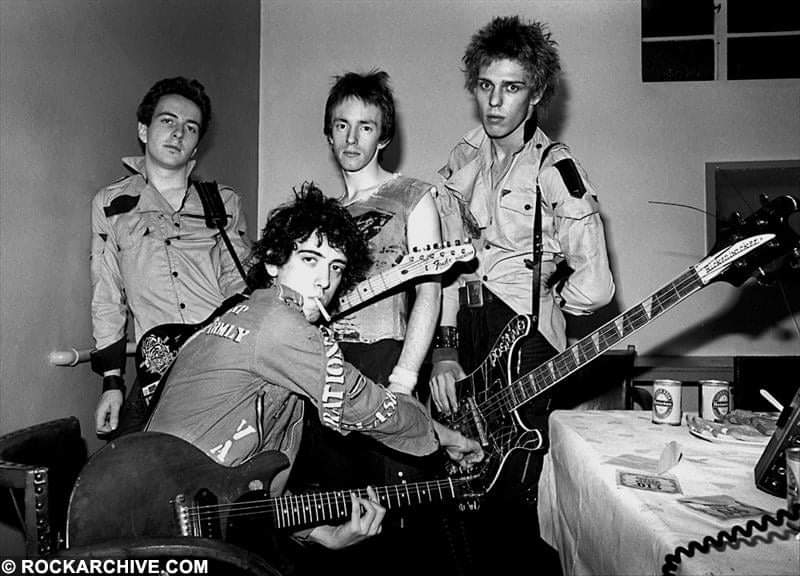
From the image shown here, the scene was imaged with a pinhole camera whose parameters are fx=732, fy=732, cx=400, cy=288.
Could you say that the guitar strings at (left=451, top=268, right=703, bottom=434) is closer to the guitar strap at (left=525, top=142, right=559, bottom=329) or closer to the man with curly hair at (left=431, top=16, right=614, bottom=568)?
the man with curly hair at (left=431, top=16, right=614, bottom=568)

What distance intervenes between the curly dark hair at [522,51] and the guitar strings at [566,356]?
2.55 ft

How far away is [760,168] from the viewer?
13.1 ft

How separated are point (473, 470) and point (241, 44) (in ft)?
9.55

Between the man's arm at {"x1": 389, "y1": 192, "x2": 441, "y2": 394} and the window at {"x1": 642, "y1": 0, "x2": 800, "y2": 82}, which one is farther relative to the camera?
the window at {"x1": 642, "y1": 0, "x2": 800, "y2": 82}

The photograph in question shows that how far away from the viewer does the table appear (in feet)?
3.07

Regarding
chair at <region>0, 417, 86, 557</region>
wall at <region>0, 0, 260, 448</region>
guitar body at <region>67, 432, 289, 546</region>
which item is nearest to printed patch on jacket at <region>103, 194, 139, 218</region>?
wall at <region>0, 0, 260, 448</region>

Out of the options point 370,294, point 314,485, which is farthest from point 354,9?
point 314,485

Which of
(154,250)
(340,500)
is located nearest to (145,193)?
(154,250)

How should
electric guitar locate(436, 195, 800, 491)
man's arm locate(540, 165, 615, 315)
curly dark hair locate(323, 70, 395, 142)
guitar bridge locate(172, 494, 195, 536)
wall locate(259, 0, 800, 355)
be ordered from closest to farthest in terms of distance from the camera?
guitar bridge locate(172, 494, 195, 536) → electric guitar locate(436, 195, 800, 491) → man's arm locate(540, 165, 615, 315) → curly dark hair locate(323, 70, 395, 142) → wall locate(259, 0, 800, 355)

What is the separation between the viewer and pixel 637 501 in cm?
112

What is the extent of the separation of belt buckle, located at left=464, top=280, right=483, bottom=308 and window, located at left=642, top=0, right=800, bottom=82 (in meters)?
2.43

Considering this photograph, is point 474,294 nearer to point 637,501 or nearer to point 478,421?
point 478,421

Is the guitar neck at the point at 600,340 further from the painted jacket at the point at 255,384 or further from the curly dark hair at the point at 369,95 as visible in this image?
the curly dark hair at the point at 369,95

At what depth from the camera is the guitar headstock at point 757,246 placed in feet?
5.07
